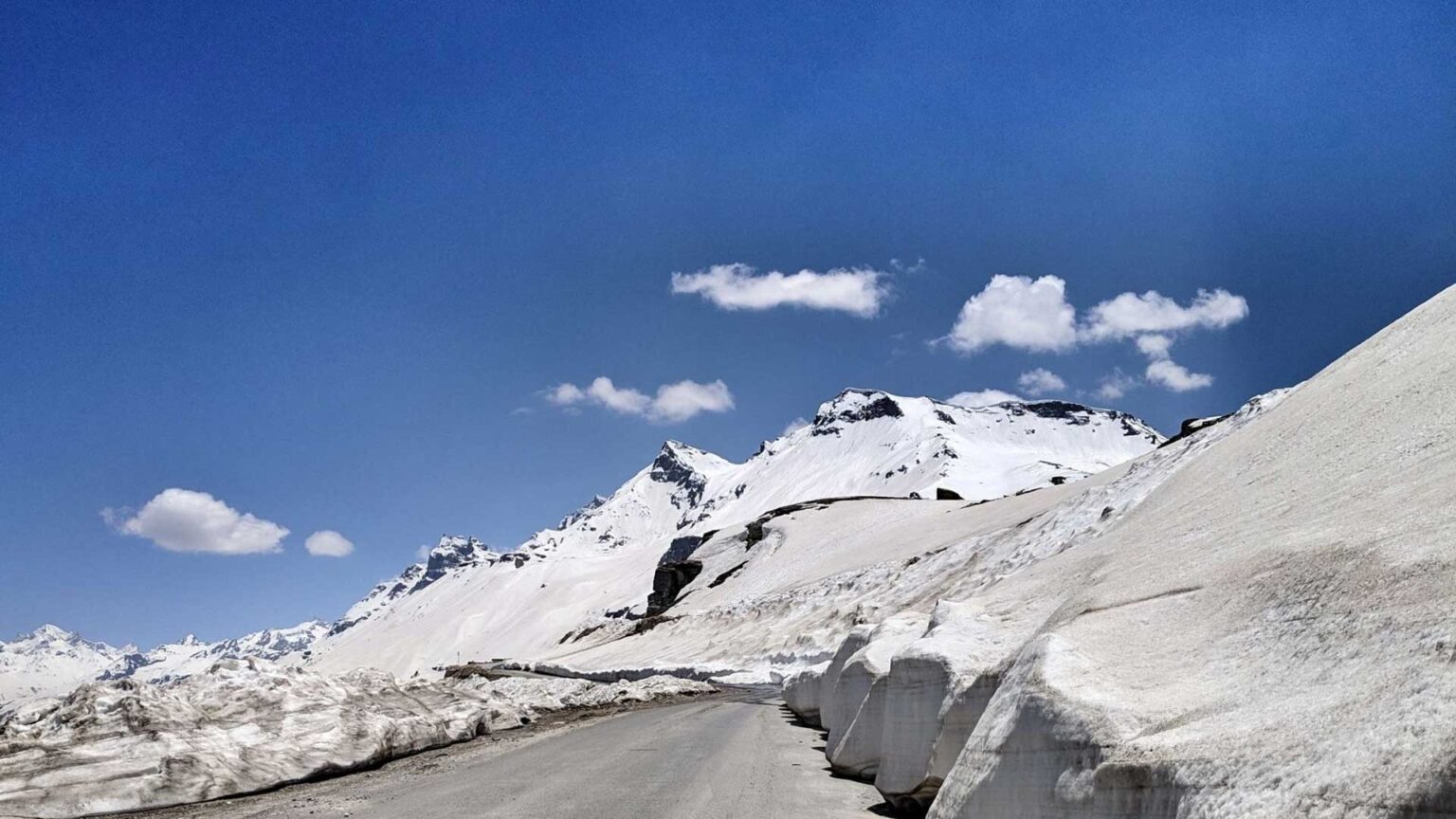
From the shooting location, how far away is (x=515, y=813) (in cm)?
952

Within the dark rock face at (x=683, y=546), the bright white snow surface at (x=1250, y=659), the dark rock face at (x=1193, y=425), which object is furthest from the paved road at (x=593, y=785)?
the dark rock face at (x=683, y=546)

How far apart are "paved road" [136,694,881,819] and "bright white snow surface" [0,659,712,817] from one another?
0.48 m

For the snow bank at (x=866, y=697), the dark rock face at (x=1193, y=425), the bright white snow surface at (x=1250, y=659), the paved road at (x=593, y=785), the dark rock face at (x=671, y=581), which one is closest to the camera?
the bright white snow surface at (x=1250, y=659)

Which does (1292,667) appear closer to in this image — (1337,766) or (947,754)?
(1337,766)

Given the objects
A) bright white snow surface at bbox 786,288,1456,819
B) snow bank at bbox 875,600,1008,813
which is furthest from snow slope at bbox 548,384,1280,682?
bright white snow surface at bbox 786,288,1456,819

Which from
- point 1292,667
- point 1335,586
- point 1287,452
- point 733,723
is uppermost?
point 1287,452

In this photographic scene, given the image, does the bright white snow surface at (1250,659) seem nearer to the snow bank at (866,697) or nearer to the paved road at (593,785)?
the snow bank at (866,697)

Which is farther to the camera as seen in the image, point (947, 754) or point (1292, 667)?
point (947, 754)

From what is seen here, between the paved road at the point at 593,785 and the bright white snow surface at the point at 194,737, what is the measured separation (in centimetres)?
48

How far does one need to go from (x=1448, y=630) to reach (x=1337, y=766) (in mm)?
756

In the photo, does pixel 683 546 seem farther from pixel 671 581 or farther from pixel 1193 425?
pixel 1193 425

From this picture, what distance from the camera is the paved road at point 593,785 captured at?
9.85 m

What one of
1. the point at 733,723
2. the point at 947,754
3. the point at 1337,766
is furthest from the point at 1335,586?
the point at 733,723

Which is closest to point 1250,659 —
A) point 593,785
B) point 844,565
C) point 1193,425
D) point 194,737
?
point 593,785
